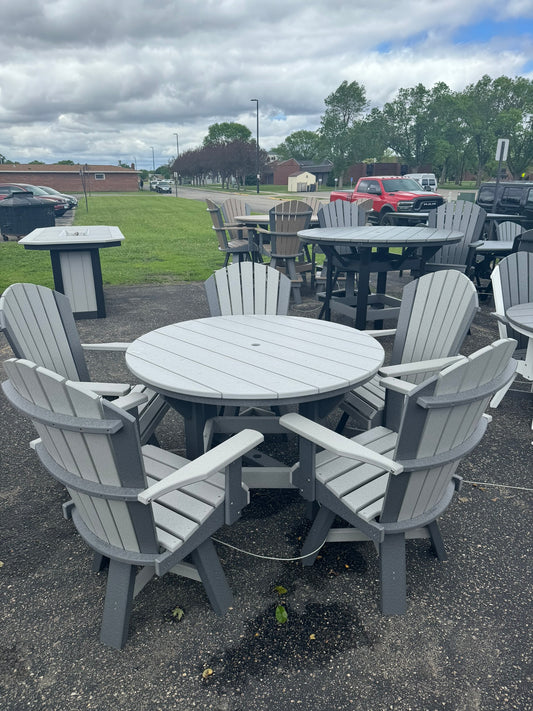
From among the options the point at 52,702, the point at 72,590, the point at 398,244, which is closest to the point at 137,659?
the point at 52,702

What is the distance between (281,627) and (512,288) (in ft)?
10.4

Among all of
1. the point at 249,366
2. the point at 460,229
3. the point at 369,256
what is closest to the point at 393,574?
the point at 249,366

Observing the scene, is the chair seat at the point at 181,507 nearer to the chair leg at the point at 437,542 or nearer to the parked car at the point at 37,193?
the chair leg at the point at 437,542

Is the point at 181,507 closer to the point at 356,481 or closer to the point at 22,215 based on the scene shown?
the point at 356,481

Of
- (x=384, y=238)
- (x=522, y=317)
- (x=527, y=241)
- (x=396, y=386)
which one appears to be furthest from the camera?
(x=527, y=241)

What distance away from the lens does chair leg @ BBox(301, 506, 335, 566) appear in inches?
87.5

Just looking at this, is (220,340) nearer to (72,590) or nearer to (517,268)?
(72,590)

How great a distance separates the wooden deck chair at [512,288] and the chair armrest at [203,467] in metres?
2.66

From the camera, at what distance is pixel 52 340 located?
8.45ft

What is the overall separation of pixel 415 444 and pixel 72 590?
1.62m

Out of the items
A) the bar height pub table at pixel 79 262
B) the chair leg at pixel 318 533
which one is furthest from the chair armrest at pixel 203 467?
the bar height pub table at pixel 79 262

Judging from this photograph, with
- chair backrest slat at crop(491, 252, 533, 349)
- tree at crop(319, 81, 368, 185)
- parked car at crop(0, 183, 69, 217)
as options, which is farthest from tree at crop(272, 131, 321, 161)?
chair backrest slat at crop(491, 252, 533, 349)

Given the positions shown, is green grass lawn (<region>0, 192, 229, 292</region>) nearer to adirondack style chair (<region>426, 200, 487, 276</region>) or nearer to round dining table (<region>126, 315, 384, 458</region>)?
adirondack style chair (<region>426, 200, 487, 276</region>)

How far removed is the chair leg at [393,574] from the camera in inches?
77.9
